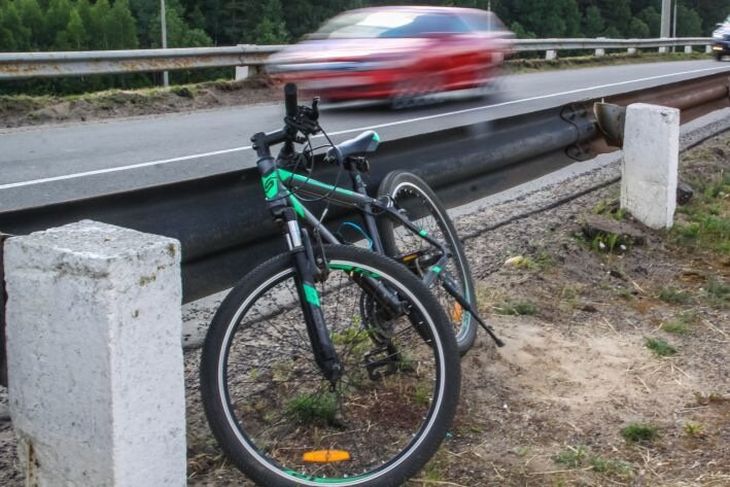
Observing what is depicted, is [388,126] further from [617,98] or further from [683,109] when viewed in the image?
[617,98]

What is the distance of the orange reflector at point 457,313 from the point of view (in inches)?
180

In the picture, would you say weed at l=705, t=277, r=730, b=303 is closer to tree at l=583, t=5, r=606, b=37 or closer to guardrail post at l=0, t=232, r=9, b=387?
guardrail post at l=0, t=232, r=9, b=387

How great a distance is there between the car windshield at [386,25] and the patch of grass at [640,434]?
1116 centimetres

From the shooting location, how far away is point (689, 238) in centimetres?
704

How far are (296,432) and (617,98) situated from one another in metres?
5.31

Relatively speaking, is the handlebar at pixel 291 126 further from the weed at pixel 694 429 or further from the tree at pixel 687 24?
the tree at pixel 687 24

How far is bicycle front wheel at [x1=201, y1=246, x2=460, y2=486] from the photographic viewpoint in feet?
10.3

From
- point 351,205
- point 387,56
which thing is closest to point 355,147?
point 351,205

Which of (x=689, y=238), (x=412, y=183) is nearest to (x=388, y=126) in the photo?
(x=689, y=238)

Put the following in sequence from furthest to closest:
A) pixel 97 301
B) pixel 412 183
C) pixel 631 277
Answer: pixel 631 277 → pixel 412 183 → pixel 97 301

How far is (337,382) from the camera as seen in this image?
349 cm

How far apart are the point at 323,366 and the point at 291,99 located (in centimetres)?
94

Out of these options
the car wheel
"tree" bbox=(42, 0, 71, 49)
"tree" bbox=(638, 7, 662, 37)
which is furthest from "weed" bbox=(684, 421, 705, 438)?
"tree" bbox=(638, 7, 662, 37)

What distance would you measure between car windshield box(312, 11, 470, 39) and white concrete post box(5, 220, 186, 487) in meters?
11.9
